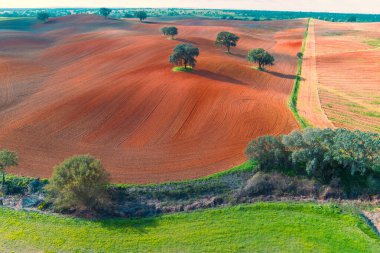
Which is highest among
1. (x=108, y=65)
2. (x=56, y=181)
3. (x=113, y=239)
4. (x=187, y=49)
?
(x=187, y=49)

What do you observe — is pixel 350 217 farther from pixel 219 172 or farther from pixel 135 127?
pixel 135 127

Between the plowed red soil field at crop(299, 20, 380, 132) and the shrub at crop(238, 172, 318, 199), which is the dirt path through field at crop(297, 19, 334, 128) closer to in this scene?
the plowed red soil field at crop(299, 20, 380, 132)

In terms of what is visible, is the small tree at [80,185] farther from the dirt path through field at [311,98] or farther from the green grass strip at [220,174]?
the dirt path through field at [311,98]

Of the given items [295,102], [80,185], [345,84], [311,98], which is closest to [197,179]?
[80,185]

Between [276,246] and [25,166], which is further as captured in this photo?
[25,166]

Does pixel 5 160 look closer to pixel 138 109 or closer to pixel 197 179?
pixel 197 179

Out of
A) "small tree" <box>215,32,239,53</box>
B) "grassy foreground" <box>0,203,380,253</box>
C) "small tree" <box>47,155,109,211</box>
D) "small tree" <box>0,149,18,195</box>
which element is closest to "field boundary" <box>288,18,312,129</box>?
"grassy foreground" <box>0,203,380,253</box>

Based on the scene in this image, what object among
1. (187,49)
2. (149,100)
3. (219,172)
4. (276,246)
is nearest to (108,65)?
(187,49)
